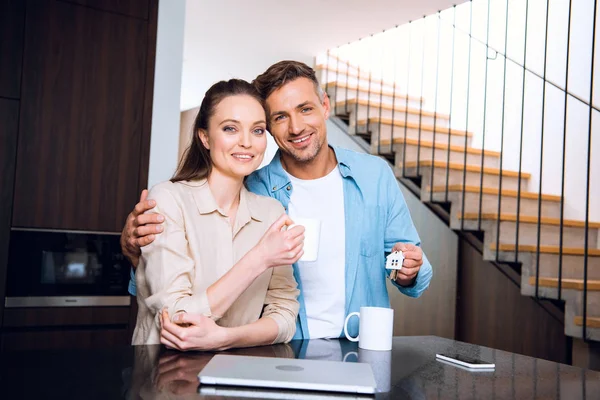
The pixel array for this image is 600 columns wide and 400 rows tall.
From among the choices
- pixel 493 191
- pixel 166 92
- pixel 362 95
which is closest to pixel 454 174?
pixel 493 191

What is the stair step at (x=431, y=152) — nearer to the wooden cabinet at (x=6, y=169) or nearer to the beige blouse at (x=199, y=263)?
the wooden cabinet at (x=6, y=169)

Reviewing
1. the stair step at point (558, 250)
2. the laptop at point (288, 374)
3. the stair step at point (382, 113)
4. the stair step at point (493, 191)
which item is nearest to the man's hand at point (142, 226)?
the laptop at point (288, 374)

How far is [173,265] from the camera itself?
1.37m

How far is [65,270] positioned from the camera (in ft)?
9.25

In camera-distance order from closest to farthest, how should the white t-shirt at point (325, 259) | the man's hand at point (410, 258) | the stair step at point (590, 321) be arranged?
1. the man's hand at point (410, 258)
2. the white t-shirt at point (325, 259)
3. the stair step at point (590, 321)

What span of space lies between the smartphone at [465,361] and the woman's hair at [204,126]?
Answer: 741 millimetres

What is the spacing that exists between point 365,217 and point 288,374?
1.00 metres

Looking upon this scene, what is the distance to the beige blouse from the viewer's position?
136 cm

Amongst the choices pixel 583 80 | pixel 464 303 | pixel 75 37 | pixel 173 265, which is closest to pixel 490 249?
pixel 583 80

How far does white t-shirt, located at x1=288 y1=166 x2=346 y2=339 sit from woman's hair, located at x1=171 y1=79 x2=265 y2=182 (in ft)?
1.23

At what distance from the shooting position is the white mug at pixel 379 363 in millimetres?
998

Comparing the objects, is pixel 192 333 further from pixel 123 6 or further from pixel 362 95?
pixel 362 95

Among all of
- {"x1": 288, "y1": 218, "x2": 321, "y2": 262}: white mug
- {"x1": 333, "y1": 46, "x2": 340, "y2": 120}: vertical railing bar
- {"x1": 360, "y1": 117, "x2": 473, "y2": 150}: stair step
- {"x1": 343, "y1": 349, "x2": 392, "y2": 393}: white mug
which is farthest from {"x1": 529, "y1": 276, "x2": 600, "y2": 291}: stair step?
{"x1": 333, "y1": 46, "x2": 340, "y2": 120}: vertical railing bar

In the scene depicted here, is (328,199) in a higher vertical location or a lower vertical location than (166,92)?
lower
